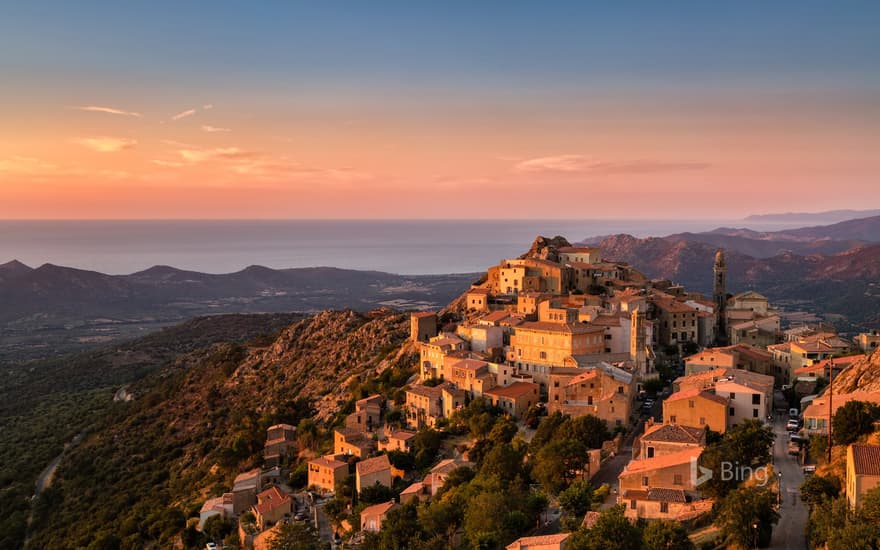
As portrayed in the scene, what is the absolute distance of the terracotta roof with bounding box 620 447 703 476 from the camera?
73.3 ft

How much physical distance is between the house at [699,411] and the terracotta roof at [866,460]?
786 centimetres

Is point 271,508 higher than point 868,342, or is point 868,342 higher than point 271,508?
point 868,342

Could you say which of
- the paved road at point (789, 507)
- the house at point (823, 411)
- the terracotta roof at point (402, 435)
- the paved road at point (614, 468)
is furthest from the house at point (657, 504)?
the terracotta roof at point (402, 435)

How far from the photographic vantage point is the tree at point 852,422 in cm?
2183

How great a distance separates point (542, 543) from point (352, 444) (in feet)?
54.8

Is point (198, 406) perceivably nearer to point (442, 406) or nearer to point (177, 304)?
point (442, 406)

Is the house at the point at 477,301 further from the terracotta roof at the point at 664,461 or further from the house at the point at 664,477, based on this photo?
the house at the point at 664,477

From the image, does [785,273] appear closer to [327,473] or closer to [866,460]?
[327,473]

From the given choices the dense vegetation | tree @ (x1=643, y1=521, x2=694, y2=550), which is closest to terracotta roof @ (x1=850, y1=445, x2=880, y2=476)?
tree @ (x1=643, y1=521, x2=694, y2=550)

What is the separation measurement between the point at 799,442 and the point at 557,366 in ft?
42.5

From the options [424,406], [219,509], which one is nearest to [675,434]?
Answer: [424,406]

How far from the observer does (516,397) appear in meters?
33.7

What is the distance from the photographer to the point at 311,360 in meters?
57.2

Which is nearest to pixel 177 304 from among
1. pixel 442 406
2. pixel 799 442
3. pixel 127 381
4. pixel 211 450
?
pixel 127 381
